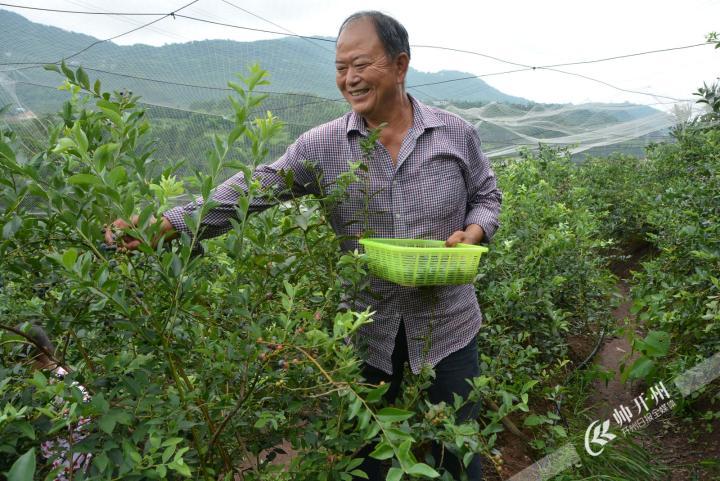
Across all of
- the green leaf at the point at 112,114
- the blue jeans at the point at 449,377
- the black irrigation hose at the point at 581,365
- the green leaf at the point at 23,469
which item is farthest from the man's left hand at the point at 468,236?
the black irrigation hose at the point at 581,365

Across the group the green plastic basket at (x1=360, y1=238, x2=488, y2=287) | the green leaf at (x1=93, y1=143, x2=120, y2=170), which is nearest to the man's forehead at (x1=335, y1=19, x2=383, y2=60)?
the green plastic basket at (x1=360, y1=238, x2=488, y2=287)

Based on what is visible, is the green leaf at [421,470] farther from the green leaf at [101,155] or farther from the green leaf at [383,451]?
the green leaf at [101,155]

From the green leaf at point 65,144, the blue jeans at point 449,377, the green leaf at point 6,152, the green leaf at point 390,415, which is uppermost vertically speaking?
the green leaf at point 65,144

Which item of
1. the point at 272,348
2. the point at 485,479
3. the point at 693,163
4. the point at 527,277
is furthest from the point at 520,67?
the point at 272,348

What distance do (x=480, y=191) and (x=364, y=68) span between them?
1.90 ft

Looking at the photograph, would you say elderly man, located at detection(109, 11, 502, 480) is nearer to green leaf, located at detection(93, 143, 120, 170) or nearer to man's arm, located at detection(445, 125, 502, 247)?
man's arm, located at detection(445, 125, 502, 247)

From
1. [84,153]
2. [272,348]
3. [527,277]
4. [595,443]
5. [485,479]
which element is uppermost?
[84,153]

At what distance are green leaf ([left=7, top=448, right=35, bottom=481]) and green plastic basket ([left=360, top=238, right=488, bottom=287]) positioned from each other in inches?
37.1

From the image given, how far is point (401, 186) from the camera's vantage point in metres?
1.97

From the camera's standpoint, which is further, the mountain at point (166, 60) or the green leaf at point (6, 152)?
the mountain at point (166, 60)

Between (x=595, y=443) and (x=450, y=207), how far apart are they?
5.51 ft

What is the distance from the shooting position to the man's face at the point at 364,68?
1.84 metres

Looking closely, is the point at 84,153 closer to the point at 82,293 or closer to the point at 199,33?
the point at 82,293

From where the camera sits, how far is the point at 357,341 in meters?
1.64
